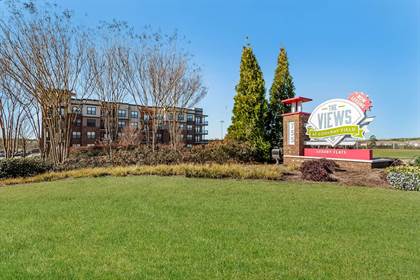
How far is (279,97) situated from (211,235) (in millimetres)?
15453

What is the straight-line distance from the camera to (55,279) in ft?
9.43

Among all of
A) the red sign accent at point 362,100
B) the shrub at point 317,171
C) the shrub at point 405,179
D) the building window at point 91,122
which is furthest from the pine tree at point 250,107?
the building window at point 91,122

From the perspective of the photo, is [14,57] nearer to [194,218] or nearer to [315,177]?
[194,218]

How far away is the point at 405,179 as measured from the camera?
328 inches

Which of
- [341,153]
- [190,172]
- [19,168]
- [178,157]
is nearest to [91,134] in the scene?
[19,168]

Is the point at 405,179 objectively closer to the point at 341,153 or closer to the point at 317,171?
the point at 317,171

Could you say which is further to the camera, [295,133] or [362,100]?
[295,133]

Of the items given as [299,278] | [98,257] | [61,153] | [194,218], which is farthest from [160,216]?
[61,153]

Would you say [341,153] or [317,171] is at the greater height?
[341,153]

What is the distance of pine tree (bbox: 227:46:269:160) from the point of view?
54.7 feet

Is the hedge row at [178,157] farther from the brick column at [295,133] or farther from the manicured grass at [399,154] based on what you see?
the manicured grass at [399,154]

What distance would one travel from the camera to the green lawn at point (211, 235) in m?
3.06

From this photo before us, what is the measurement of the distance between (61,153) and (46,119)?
2001mm

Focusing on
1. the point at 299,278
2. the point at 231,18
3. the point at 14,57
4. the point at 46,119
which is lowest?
the point at 299,278
